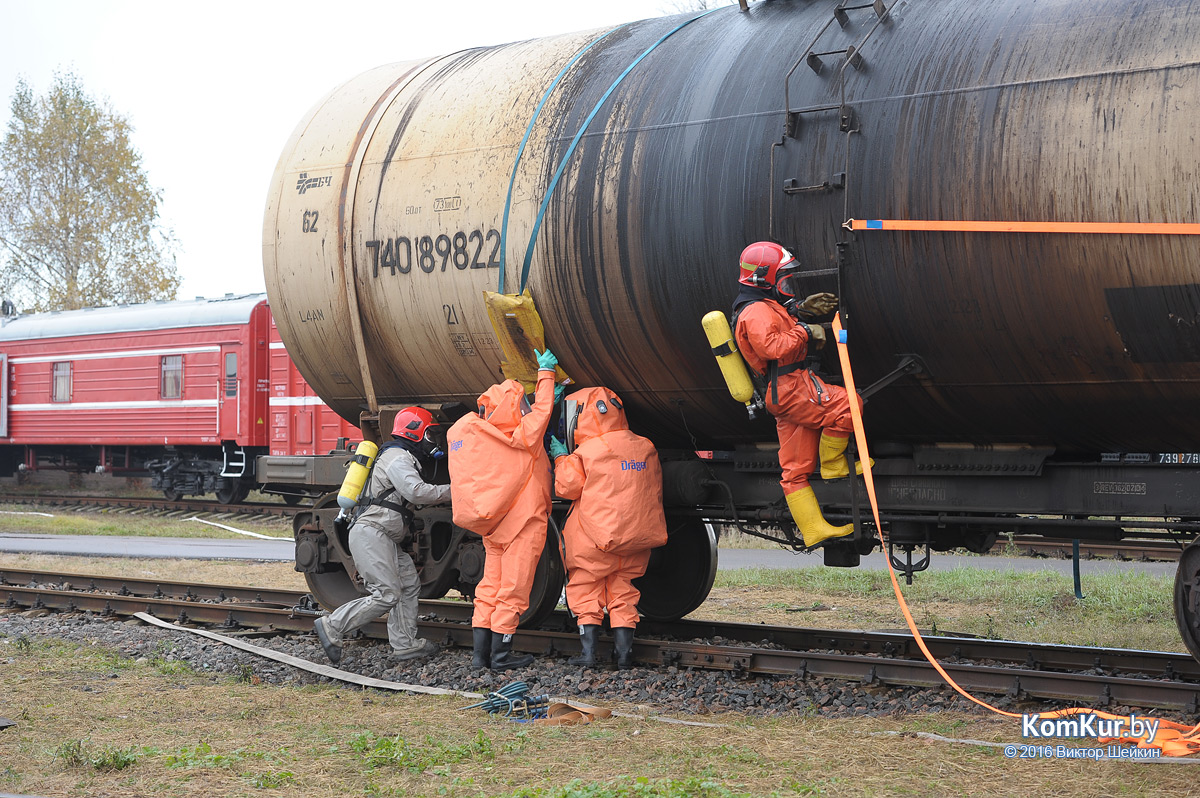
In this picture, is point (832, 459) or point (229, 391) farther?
point (229, 391)

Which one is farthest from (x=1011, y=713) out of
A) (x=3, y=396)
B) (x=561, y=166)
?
(x=3, y=396)

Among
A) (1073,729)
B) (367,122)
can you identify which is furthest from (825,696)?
(367,122)

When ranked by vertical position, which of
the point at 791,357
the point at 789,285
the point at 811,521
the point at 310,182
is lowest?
the point at 811,521

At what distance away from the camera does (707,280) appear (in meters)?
6.21

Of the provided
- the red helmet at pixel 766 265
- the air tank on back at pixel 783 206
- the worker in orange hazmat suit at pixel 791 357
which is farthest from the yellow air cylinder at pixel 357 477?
the red helmet at pixel 766 265

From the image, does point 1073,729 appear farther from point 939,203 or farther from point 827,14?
point 827,14

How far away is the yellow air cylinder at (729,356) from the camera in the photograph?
607cm

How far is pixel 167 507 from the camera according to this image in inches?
814

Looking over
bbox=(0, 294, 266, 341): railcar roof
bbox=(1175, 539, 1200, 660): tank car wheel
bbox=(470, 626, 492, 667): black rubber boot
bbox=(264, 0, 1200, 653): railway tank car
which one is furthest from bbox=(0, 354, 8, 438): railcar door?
bbox=(1175, 539, 1200, 660): tank car wheel

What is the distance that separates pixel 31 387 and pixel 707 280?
69.8ft

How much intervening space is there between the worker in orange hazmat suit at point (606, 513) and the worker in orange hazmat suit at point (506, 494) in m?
0.18

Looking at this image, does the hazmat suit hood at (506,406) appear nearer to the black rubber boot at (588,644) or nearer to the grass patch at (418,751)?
the black rubber boot at (588,644)

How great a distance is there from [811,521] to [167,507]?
1710cm

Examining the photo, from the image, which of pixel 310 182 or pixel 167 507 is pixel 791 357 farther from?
pixel 167 507
